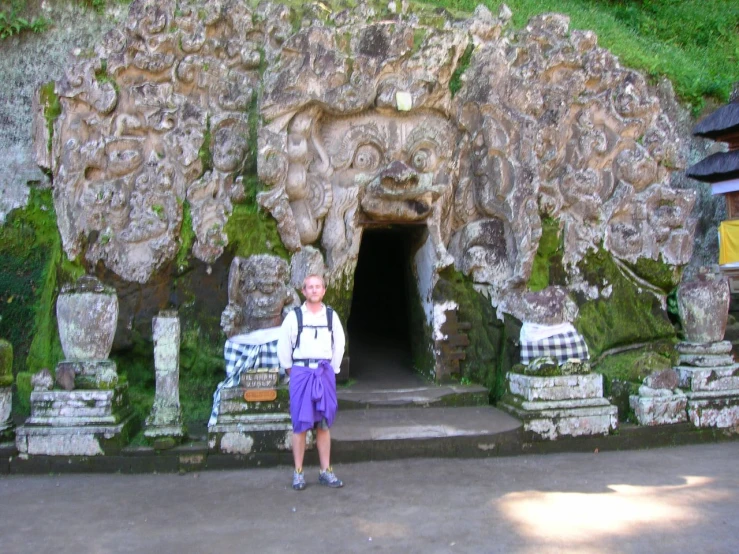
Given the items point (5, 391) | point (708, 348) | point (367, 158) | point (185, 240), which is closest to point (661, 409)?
point (708, 348)

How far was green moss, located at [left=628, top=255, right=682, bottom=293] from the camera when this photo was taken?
7.97 metres

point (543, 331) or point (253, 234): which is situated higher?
point (253, 234)

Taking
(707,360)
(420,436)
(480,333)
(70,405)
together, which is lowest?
(420,436)

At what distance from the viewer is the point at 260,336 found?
236 inches

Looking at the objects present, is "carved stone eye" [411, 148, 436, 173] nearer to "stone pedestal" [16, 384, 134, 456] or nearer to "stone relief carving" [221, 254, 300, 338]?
"stone relief carving" [221, 254, 300, 338]

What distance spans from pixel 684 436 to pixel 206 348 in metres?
4.78

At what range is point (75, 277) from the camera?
711 cm

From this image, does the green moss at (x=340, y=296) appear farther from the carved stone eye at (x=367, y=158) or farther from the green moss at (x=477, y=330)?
the carved stone eye at (x=367, y=158)

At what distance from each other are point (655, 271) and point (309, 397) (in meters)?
4.97

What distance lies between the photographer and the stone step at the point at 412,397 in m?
6.98

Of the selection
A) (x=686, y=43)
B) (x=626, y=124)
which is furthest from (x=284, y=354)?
(x=686, y=43)

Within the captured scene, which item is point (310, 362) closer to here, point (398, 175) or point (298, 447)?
point (298, 447)

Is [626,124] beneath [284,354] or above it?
above

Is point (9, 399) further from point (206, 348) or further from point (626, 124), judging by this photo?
point (626, 124)
